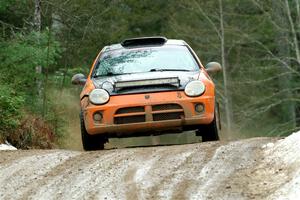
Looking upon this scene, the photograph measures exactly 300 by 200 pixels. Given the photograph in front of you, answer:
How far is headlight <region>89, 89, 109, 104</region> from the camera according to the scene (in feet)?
35.3

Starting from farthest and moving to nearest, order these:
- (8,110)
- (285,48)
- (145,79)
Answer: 1. (285,48)
2. (8,110)
3. (145,79)

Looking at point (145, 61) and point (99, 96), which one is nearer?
point (99, 96)

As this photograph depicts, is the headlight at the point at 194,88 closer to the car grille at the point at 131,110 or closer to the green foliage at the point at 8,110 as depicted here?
the car grille at the point at 131,110

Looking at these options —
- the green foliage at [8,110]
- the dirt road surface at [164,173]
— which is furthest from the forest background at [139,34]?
the dirt road surface at [164,173]

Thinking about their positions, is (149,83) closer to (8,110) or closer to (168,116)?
(168,116)

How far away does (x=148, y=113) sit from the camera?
10.8 m

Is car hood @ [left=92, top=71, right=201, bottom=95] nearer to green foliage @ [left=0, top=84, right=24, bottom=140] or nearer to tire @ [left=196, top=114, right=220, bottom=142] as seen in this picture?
tire @ [left=196, top=114, right=220, bottom=142]

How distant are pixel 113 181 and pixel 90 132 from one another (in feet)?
10.3

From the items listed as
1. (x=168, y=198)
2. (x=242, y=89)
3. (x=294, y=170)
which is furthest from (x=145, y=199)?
(x=242, y=89)

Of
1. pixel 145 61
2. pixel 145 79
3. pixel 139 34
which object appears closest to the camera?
pixel 145 79

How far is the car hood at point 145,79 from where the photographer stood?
429 inches

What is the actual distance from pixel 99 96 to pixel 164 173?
2.94m

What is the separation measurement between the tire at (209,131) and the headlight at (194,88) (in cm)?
61

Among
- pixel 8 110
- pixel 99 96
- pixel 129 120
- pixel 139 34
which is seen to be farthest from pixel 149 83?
pixel 139 34
